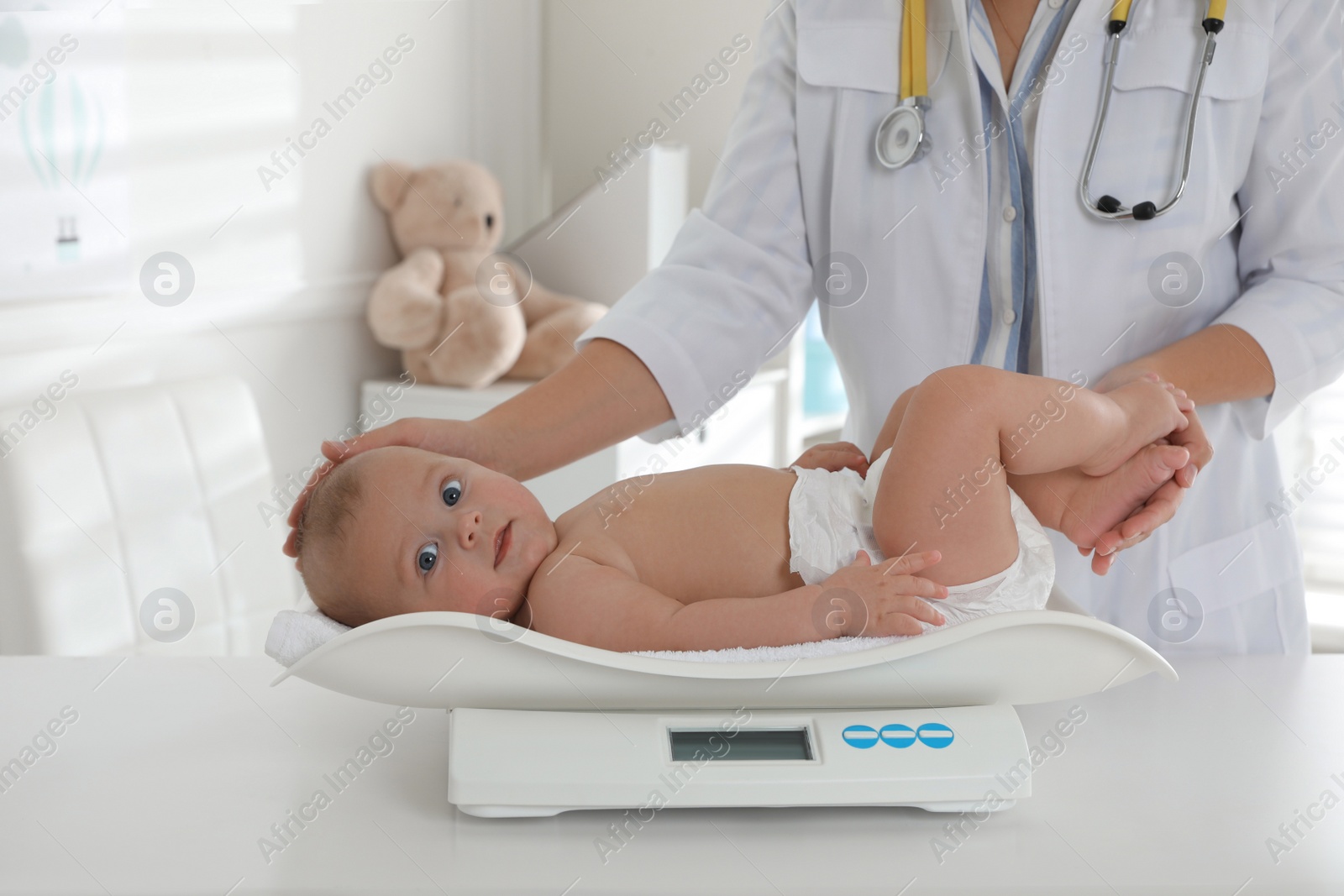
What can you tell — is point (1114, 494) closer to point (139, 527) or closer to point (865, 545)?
point (865, 545)

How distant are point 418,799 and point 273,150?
5.98ft

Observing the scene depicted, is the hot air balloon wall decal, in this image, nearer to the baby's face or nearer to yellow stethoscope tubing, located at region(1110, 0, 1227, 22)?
the baby's face

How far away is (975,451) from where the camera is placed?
811 millimetres

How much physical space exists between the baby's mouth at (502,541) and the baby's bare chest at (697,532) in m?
0.05

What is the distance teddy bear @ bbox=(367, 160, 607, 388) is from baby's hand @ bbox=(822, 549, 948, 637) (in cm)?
163

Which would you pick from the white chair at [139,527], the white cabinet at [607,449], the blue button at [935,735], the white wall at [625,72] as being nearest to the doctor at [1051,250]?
the blue button at [935,735]

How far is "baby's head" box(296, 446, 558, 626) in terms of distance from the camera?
889mm

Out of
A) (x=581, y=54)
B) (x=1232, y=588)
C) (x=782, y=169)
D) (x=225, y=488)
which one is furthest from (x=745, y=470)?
(x=581, y=54)

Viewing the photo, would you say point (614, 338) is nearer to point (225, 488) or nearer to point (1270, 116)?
point (1270, 116)

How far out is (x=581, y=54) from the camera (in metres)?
2.87

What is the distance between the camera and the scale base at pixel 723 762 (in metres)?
0.62

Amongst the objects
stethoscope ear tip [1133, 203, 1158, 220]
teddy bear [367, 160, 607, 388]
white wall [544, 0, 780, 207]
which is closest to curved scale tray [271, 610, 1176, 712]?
stethoscope ear tip [1133, 203, 1158, 220]

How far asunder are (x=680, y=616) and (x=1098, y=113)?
647 mm

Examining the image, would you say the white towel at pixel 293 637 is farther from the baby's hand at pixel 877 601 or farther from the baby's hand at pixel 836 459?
the baby's hand at pixel 836 459
